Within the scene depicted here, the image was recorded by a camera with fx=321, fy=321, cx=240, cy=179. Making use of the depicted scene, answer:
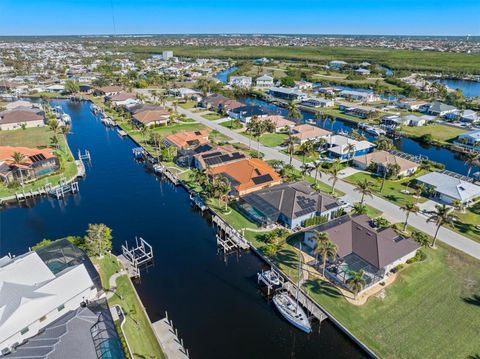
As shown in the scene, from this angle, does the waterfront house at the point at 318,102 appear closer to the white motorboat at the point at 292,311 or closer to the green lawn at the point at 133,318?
the white motorboat at the point at 292,311

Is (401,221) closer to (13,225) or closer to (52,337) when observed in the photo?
(52,337)

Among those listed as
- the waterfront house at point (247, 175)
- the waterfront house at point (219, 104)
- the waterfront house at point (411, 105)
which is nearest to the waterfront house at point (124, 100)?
the waterfront house at point (219, 104)

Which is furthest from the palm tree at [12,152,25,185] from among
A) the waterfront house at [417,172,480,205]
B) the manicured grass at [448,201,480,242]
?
the waterfront house at [417,172,480,205]

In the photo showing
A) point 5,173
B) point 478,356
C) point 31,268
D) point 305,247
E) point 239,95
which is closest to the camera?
point 478,356

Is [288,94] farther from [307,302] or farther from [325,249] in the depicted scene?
[307,302]

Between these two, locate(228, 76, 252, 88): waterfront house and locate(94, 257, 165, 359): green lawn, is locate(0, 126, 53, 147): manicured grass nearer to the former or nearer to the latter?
locate(94, 257, 165, 359): green lawn

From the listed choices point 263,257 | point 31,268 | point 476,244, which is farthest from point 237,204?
point 476,244

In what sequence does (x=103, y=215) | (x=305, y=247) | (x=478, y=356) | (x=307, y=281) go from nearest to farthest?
(x=478, y=356)
(x=307, y=281)
(x=305, y=247)
(x=103, y=215)
